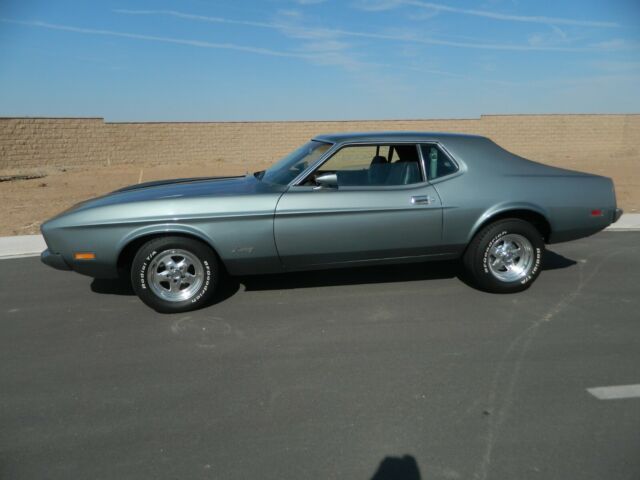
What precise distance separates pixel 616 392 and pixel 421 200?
2.13 metres

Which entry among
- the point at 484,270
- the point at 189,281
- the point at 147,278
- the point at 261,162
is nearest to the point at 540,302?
the point at 484,270

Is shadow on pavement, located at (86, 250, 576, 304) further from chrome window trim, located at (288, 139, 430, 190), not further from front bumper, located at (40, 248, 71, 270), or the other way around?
chrome window trim, located at (288, 139, 430, 190)

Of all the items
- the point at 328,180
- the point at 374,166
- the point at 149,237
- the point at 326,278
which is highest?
the point at 374,166

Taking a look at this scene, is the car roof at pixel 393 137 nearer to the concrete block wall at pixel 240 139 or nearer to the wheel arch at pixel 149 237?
the wheel arch at pixel 149 237

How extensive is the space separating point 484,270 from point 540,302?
22.4 inches

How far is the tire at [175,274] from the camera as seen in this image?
4090mm

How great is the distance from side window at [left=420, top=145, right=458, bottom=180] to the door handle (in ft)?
0.88

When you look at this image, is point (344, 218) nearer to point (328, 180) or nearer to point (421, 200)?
point (328, 180)

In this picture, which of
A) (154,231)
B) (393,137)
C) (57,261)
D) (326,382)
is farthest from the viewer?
(393,137)

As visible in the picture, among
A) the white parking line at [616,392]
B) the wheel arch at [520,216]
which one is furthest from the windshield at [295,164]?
the white parking line at [616,392]

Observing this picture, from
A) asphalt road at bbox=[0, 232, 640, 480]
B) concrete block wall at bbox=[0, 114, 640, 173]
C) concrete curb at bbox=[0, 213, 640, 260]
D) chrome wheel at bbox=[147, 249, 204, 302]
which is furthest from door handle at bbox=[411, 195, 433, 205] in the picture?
concrete block wall at bbox=[0, 114, 640, 173]

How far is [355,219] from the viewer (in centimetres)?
425

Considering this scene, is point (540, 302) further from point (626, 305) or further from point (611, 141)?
point (611, 141)

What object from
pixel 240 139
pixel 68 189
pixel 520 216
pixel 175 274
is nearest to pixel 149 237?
pixel 175 274
